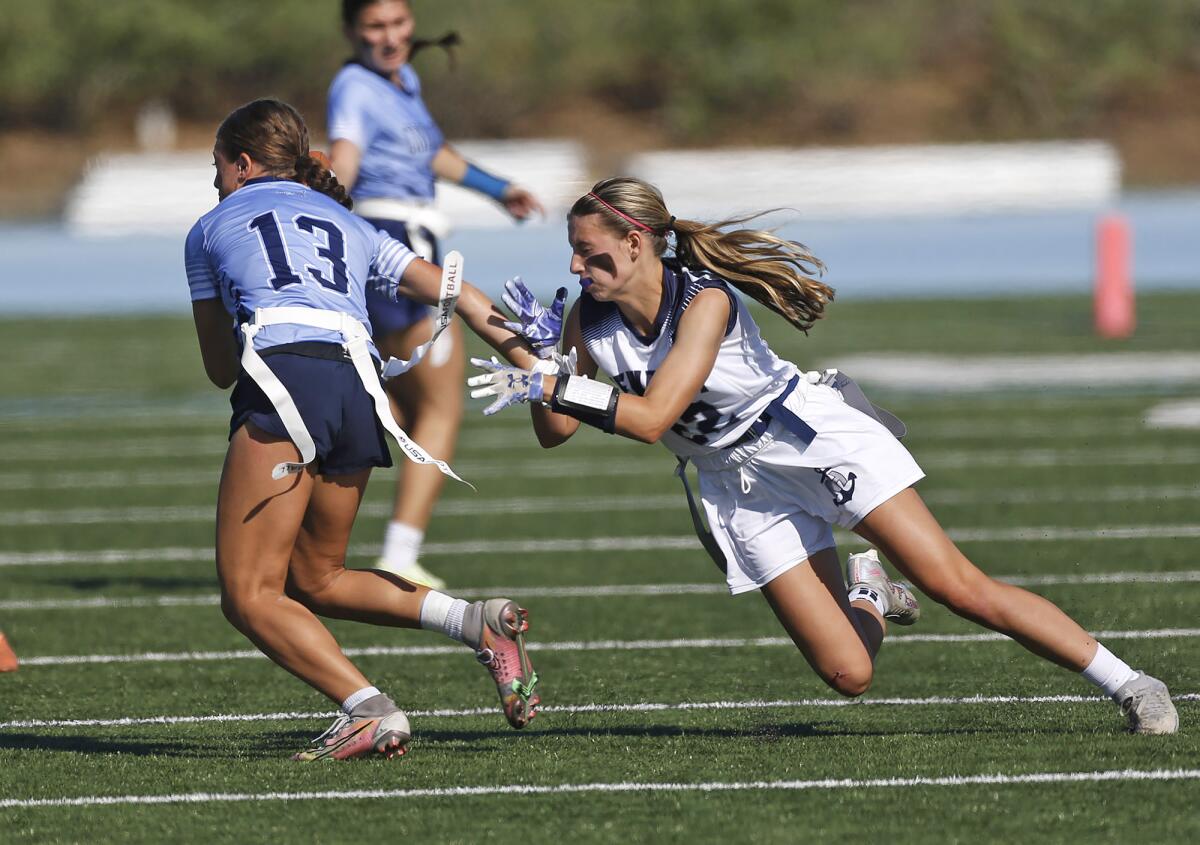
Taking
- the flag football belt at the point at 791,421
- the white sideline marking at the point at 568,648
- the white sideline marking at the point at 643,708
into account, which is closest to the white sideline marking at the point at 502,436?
the white sideline marking at the point at 568,648

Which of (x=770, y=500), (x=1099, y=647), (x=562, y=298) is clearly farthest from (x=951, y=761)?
(x=562, y=298)

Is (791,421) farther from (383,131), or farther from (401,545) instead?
(383,131)

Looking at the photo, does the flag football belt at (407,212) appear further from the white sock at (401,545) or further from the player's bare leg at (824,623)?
the player's bare leg at (824,623)

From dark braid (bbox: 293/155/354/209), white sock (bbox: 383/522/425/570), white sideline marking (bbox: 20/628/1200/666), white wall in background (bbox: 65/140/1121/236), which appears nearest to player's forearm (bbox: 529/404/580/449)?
dark braid (bbox: 293/155/354/209)

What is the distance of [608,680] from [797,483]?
119cm

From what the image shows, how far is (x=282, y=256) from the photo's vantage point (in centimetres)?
489

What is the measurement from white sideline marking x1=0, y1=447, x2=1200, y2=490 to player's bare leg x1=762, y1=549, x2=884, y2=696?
19.5 ft

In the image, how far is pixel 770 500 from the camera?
525 centimetres

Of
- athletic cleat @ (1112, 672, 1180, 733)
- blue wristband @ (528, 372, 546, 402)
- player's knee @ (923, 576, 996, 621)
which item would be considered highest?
blue wristband @ (528, 372, 546, 402)

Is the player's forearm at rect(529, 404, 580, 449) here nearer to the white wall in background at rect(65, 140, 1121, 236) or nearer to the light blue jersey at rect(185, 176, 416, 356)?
the light blue jersey at rect(185, 176, 416, 356)

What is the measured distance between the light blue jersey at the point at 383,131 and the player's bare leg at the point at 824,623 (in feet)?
10.5

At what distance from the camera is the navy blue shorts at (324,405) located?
15.8 ft

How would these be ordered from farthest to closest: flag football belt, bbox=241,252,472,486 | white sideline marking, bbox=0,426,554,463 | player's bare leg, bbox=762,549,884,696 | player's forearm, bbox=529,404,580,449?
white sideline marking, bbox=0,426,554,463 → player's bare leg, bbox=762,549,884,696 → player's forearm, bbox=529,404,580,449 → flag football belt, bbox=241,252,472,486

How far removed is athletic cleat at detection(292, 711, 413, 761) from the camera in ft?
15.8
